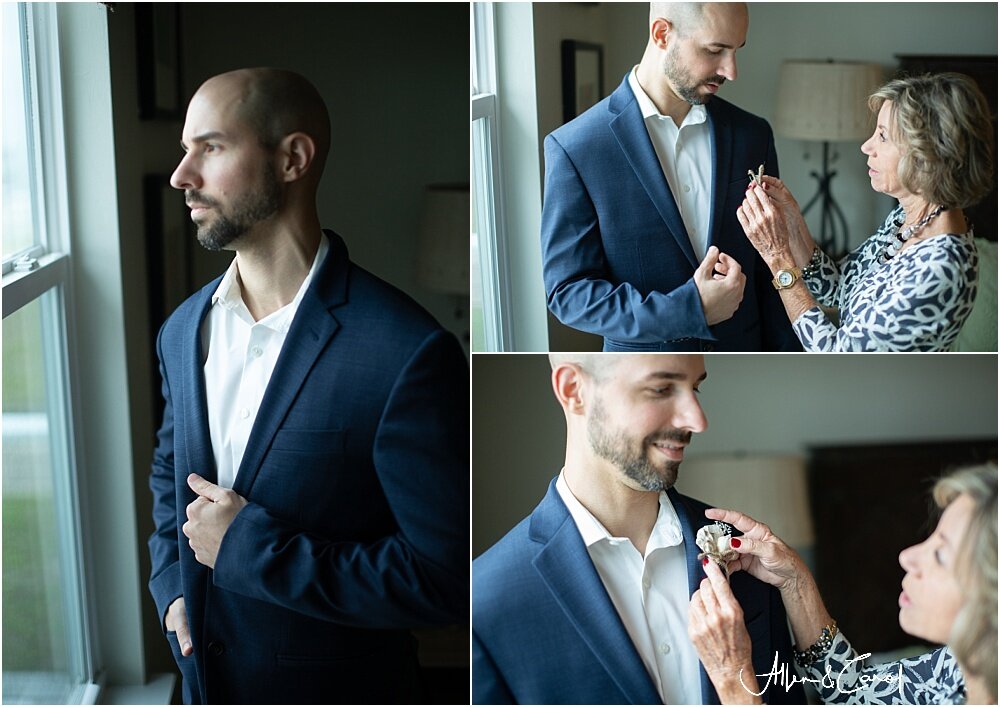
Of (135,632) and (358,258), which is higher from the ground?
(358,258)

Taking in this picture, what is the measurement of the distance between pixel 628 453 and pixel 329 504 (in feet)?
1.62

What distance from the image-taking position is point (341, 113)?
1704 millimetres

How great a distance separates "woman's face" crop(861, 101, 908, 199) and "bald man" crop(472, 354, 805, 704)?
1.33 feet

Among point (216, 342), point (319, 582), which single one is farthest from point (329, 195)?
point (319, 582)

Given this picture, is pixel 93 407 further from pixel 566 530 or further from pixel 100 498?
pixel 566 530

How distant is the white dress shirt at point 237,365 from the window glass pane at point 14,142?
0.34 metres

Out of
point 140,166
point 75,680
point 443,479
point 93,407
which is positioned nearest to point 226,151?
point 140,166

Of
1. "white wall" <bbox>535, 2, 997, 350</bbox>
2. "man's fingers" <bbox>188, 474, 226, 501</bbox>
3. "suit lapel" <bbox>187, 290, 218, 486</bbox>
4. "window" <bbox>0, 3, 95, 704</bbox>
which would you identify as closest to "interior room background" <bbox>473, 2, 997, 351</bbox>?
"white wall" <bbox>535, 2, 997, 350</bbox>

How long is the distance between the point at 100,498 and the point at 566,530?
31.8 inches

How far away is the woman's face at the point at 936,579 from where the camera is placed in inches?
65.6

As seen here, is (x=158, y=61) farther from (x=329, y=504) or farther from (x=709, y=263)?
(x=709, y=263)

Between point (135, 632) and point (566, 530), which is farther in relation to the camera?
point (135, 632)

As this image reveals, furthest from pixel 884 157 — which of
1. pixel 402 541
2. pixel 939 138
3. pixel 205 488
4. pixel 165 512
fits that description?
pixel 165 512

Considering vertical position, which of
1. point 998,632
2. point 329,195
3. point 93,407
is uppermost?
point 329,195
